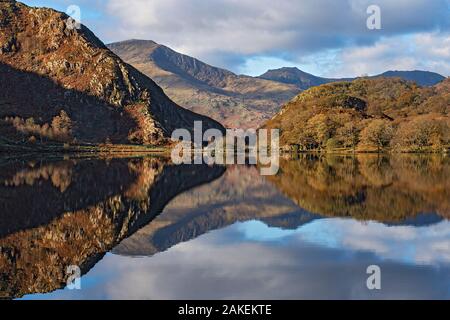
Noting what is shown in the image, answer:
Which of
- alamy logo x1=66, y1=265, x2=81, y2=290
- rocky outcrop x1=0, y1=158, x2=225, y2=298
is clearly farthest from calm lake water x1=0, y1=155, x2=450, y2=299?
alamy logo x1=66, y1=265, x2=81, y2=290

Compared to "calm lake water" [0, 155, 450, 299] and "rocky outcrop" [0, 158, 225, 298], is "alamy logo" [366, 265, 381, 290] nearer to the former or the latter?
"calm lake water" [0, 155, 450, 299]

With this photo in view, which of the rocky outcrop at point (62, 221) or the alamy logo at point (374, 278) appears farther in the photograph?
the rocky outcrop at point (62, 221)

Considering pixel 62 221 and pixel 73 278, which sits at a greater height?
pixel 62 221

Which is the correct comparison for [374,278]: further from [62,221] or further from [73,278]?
[62,221]

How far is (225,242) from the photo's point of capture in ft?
95.7

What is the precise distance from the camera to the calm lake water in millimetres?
19297

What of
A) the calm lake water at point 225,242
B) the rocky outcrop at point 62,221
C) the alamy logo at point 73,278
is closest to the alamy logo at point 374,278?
the calm lake water at point 225,242

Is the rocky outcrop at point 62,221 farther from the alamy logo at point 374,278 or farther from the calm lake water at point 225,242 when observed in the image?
the alamy logo at point 374,278

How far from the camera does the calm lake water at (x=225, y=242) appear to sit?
1930cm

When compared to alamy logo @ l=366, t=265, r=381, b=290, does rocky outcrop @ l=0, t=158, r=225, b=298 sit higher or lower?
higher

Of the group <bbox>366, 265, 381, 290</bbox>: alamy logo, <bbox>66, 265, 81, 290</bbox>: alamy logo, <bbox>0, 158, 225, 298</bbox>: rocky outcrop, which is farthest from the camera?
<bbox>0, 158, 225, 298</bbox>: rocky outcrop

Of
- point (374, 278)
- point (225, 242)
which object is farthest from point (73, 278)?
point (374, 278)
